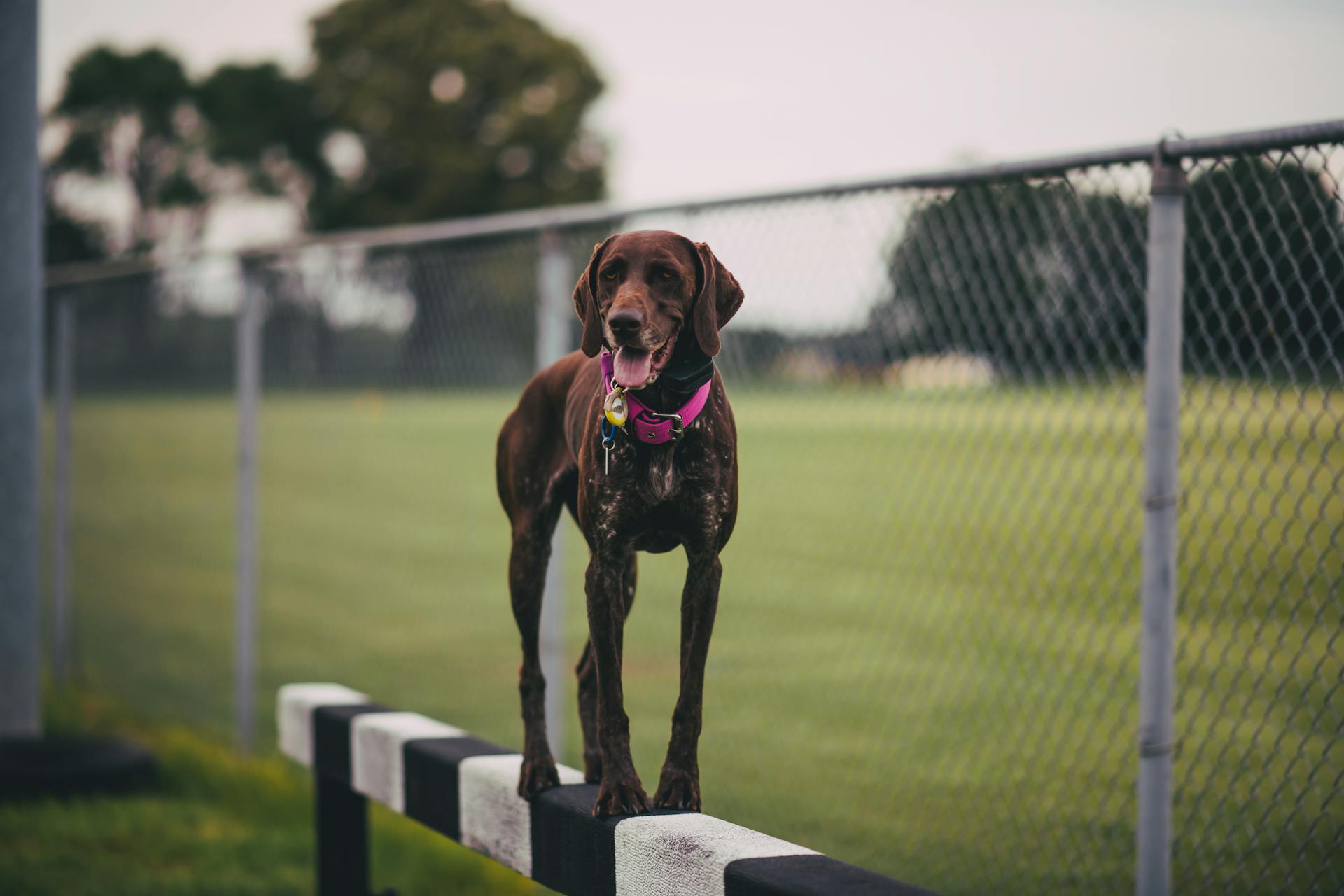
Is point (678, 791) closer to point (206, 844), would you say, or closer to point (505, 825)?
point (505, 825)

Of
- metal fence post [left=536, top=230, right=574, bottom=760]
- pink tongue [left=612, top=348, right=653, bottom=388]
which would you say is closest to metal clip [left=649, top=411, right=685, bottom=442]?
pink tongue [left=612, top=348, right=653, bottom=388]

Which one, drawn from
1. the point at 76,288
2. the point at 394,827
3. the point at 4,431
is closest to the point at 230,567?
the point at 76,288

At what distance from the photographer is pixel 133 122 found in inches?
2133

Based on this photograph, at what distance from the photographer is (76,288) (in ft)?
26.8

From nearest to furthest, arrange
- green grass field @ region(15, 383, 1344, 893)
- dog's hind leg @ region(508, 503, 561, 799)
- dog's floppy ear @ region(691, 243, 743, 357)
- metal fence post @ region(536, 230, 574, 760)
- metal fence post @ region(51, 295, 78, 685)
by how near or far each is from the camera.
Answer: dog's floppy ear @ region(691, 243, 743, 357) < dog's hind leg @ region(508, 503, 561, 799) < green grass field @ region(15, 383, 1344, 893) < metal fence post @ region(536, 230, 574, 760) < metal fence post @ region(51, 295, 78, 685)

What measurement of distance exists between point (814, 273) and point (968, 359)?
0.99 meters

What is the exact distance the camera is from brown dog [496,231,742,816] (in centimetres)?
175

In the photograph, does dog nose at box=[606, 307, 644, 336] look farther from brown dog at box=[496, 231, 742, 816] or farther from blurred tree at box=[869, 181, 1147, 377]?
Answer: blurred tree at box=[869, 181, 1147, 377]

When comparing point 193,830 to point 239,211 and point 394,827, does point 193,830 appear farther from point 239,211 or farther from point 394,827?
point 239,211

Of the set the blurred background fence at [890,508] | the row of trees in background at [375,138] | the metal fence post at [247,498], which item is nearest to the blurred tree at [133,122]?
the row of trees in background at [375,138]

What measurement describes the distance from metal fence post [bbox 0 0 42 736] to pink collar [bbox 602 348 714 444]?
463cm

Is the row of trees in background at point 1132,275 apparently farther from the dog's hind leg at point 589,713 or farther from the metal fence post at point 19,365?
the metal fence post at point 19,365

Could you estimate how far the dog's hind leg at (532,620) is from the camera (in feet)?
7.57

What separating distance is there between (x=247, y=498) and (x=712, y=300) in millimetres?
4981
